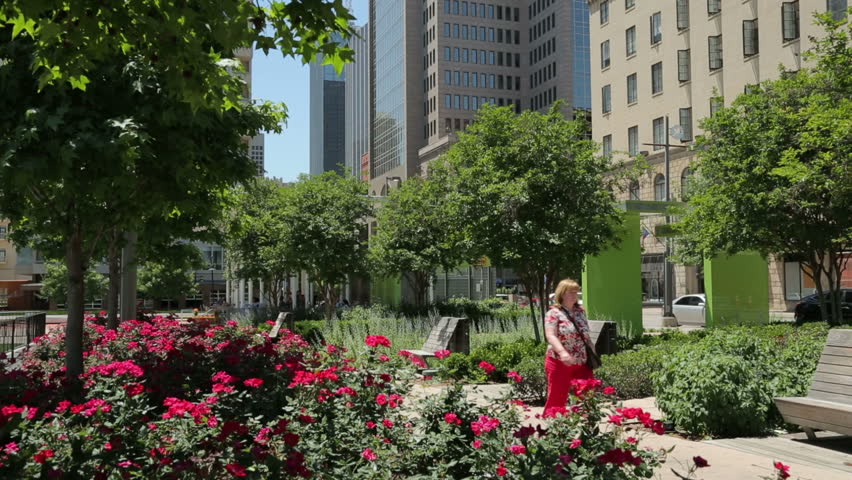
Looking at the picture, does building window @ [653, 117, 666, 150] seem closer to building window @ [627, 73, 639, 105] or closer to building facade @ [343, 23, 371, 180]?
building window @ [627, 73, 639, 105]

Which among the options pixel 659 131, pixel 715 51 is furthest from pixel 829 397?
pixel 659 131

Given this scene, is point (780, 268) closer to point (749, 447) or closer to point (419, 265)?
point (419, 265)

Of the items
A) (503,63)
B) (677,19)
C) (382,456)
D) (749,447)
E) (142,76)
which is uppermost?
(503,63)

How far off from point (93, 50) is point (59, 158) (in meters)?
1.93

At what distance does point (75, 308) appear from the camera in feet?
29.4

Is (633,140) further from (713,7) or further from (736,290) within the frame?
(736,290)

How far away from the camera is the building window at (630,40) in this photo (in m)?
53.2

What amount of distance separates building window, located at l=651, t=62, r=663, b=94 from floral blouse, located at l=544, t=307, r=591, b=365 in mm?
45675

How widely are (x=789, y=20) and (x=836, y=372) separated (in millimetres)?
38977

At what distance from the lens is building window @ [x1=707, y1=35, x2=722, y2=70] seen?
150 feet

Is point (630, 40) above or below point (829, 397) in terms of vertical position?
above

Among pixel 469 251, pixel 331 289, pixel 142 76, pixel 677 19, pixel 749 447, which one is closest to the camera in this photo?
pixel 749 447

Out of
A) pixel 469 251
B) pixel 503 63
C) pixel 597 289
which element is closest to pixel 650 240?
pixel 597 289

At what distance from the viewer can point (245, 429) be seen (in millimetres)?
4398
